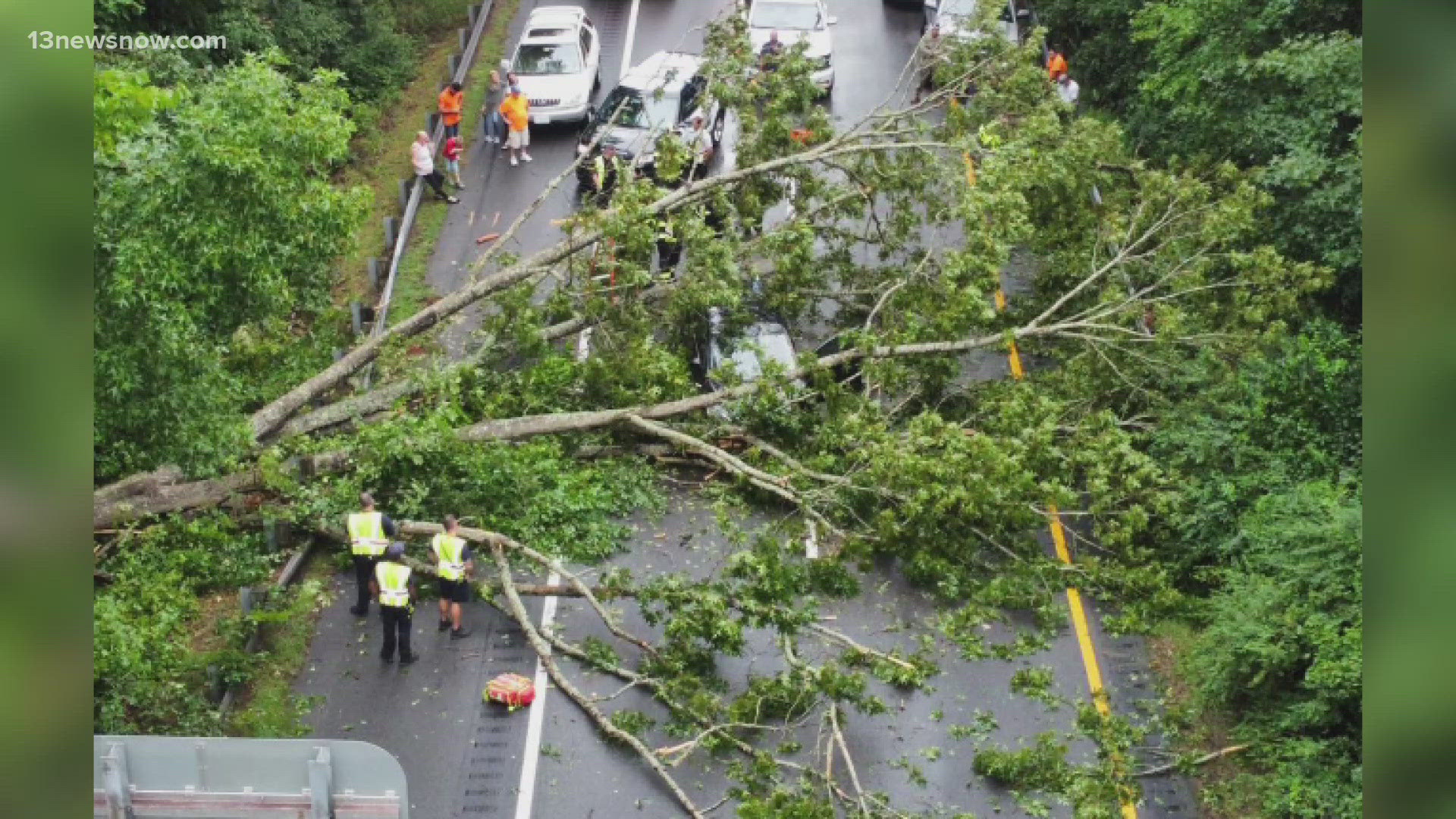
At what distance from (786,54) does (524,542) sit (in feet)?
26.5

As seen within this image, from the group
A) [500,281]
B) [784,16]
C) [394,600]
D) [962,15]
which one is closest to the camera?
[394,600]

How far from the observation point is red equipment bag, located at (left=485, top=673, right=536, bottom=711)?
15328 mm

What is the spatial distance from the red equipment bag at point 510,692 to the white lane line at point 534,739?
13 cm

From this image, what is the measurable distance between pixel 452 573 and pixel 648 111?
1157 centimetres

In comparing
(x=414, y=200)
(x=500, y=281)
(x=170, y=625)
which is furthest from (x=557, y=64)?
(x=170, y=625)

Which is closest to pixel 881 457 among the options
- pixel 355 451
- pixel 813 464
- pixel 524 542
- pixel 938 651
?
pixel 813 464

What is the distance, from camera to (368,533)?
1571 centimetres

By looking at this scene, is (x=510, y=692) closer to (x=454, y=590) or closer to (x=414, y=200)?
(x=454, y=590)

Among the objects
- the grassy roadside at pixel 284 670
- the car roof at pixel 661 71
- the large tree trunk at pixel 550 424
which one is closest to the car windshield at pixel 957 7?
the car roof at pixel 661 71

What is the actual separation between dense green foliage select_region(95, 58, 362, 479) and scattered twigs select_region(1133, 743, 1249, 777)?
30.6 ft

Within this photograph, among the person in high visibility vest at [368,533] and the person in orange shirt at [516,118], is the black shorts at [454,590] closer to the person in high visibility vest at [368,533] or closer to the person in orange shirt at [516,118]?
the person in high visibility vest at [368,533]

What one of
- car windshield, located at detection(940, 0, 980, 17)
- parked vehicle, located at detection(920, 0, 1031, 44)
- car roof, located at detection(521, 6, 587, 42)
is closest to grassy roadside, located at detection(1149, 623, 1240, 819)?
parked vehicle, located at detection(920, 0, 1031, 44)

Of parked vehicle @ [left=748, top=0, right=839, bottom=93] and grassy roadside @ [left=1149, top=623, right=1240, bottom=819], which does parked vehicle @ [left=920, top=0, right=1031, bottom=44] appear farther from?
grassy roadside @ [left=1149, top=623, right=1240, bottom=819]

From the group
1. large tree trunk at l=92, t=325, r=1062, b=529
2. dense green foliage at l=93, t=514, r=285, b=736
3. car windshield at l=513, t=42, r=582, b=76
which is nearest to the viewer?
dense green foliage at l=93, t=514, r=285, b=736
